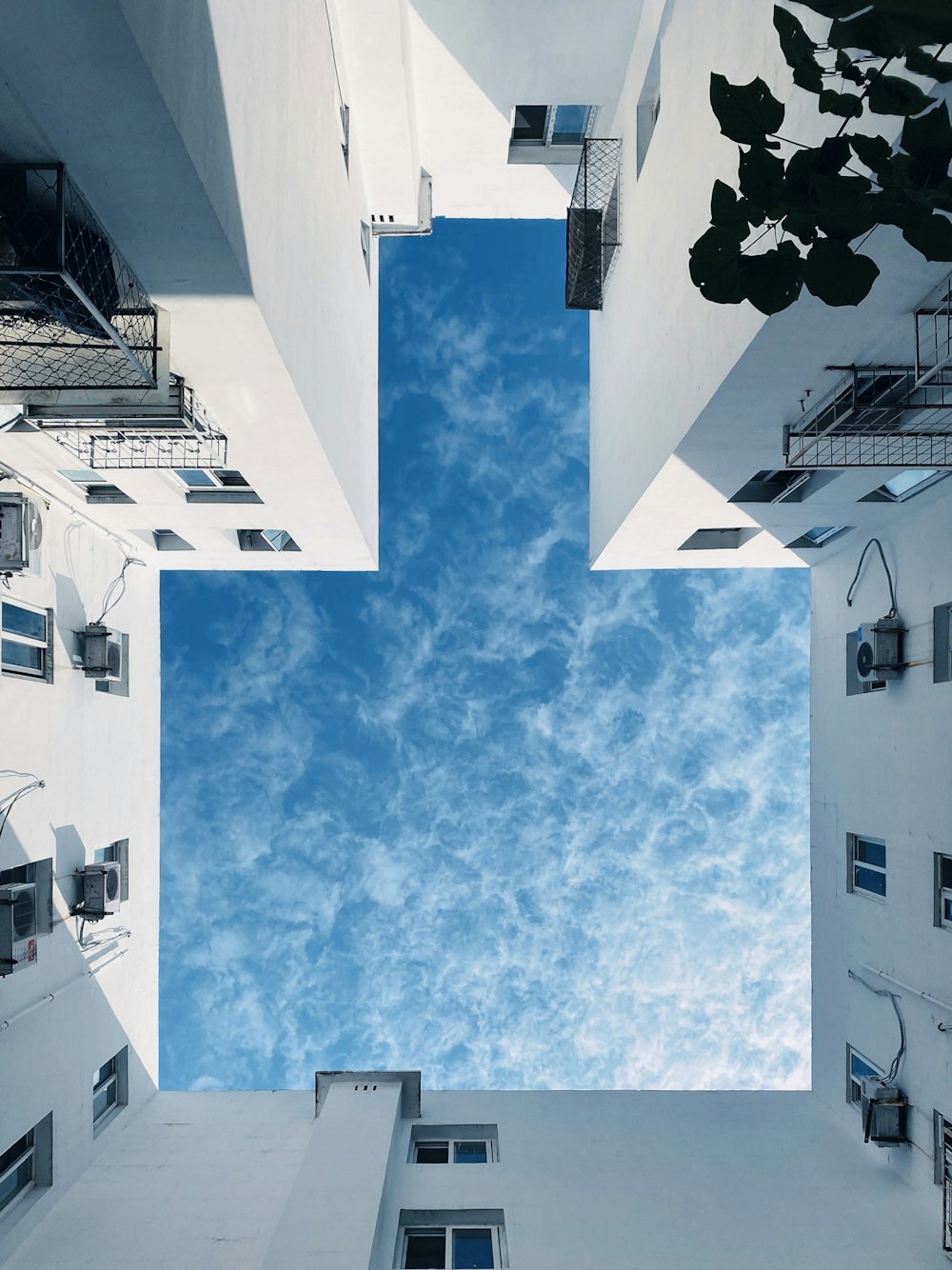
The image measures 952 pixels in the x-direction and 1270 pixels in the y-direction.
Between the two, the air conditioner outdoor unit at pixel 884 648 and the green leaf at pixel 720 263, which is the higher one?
the green leaf at pixel 720 263

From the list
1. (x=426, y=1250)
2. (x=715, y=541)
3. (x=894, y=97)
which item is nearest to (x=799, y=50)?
(x=894, y=97)

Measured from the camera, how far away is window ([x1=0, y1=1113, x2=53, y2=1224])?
10867 mm

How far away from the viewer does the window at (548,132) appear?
17.2 metres

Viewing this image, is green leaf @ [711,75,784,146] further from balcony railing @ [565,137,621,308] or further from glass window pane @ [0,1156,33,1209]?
glass window pane @ [0,1156,33,1209]

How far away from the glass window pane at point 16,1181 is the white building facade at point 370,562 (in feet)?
0.14

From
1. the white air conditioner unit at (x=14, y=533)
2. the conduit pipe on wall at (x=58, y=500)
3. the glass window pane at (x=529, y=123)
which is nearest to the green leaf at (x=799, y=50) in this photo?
the white air conditioner unit at (x=14, y=533)

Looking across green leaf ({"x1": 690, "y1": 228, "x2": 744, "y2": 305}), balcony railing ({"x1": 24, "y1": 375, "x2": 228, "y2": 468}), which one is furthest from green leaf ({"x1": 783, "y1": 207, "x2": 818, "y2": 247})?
balcony railing ({"x1": 24, "y1": 375, "x2": 228, "y2": 468})

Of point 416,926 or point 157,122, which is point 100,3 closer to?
point 157,122

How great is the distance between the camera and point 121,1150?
13.4 metres

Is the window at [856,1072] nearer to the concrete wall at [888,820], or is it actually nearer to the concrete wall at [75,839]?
the concrete wall at [888,820]

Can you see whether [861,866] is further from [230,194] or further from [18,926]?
[230,194]

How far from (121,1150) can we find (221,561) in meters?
10.7

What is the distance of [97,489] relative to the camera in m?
13.4

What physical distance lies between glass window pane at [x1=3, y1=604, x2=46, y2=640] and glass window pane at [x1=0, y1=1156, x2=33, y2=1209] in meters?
7.46
